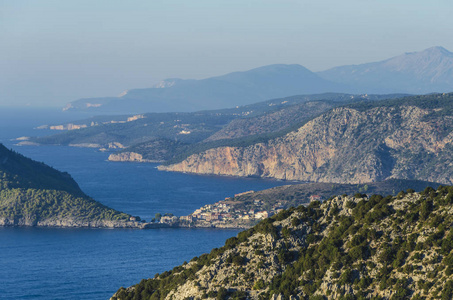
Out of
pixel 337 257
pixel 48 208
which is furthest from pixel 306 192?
pixel 337 257

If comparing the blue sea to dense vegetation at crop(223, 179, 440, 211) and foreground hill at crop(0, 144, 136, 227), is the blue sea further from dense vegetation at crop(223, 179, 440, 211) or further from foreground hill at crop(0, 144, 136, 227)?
dense vegetation at crop(223, 179, 440, 211)

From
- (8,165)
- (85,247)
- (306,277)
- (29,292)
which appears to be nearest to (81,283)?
(29,292)

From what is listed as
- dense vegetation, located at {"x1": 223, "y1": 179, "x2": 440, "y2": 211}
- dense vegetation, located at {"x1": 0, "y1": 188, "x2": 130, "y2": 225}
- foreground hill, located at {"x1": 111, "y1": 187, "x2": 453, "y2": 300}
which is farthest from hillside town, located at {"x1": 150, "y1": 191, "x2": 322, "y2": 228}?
foreground hill, located at {"x1": 111, "y1": 187, "x2": 453, "y2": 300}

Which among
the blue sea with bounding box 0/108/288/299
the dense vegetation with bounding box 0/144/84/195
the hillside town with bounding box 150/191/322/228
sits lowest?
the blue sea with bounding box 0/108/288/299

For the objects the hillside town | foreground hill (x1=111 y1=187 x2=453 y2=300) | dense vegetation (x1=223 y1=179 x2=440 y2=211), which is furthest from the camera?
dense vegetation (x1=223 y1=179 x2=440 y2=211)

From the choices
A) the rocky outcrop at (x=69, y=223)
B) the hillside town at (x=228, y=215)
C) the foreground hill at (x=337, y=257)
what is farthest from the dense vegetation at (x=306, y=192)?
the foreground hill at (x=337, y=257)

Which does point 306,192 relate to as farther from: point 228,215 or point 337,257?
point 337,257

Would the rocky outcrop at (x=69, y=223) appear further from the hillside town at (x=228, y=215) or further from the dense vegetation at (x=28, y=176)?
the dense vegetation at (x=28, y=176)

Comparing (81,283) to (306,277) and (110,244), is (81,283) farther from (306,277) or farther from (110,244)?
(306,277)

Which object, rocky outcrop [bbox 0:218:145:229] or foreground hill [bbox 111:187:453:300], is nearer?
foreground hill [bbox 111:187:453:300]
